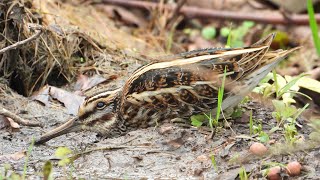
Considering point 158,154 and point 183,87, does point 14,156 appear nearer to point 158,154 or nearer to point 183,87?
point 158,154

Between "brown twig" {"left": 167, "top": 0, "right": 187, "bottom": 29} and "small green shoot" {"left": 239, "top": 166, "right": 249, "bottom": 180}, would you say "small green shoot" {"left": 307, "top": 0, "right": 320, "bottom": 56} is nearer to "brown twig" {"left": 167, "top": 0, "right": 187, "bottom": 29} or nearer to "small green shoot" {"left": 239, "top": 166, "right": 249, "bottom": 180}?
"small green shoot" {"left": 239, "top": 166, "right": 249, "bottom": 180}

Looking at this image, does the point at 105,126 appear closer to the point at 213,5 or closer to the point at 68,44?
the point at 68,44

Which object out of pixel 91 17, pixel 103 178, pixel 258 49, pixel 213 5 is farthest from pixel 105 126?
pixel 213 5

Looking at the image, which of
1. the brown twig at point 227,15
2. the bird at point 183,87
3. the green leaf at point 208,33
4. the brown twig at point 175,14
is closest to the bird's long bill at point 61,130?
the bird at point 183,87

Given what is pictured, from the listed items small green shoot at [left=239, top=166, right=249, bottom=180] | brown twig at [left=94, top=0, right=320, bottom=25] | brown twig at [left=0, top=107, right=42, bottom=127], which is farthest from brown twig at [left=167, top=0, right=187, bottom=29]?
small green shoot at [left=239, top=166, right=249, bottom=180]

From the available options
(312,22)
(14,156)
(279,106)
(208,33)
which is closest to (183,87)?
(279,106)

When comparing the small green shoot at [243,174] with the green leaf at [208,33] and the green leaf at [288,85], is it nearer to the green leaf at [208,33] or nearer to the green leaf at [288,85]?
the green leaf at [288,85]

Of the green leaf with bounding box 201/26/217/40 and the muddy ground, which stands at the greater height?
the muddy ground
